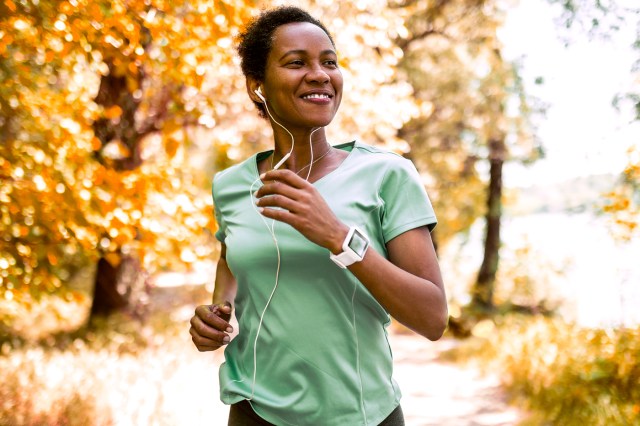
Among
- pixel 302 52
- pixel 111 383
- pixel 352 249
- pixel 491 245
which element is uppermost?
pixel 302 52

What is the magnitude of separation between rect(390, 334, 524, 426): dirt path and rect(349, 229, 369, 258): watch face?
18.6ft

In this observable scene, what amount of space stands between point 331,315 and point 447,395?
7.03 m

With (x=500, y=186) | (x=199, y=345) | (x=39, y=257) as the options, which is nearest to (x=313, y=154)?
(x=199, y=345)

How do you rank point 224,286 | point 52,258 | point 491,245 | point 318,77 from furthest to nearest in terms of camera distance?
point 491,245
point 52,258
point 224,286
point 318,77

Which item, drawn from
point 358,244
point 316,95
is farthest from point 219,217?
point 358,244

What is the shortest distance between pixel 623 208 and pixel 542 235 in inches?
432

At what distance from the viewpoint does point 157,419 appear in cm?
529

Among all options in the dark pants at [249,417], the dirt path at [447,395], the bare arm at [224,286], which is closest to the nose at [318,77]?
the bare arm at [224,286]

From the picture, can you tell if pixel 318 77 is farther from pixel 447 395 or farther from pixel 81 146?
pixel 447 395

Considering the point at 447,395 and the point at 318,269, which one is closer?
the point at 318,269

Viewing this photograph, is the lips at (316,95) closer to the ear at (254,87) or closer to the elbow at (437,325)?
the ear at (254,87)

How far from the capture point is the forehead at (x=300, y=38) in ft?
6.51

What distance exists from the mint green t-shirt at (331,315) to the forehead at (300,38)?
14.6 inches

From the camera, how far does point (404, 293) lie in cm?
162
